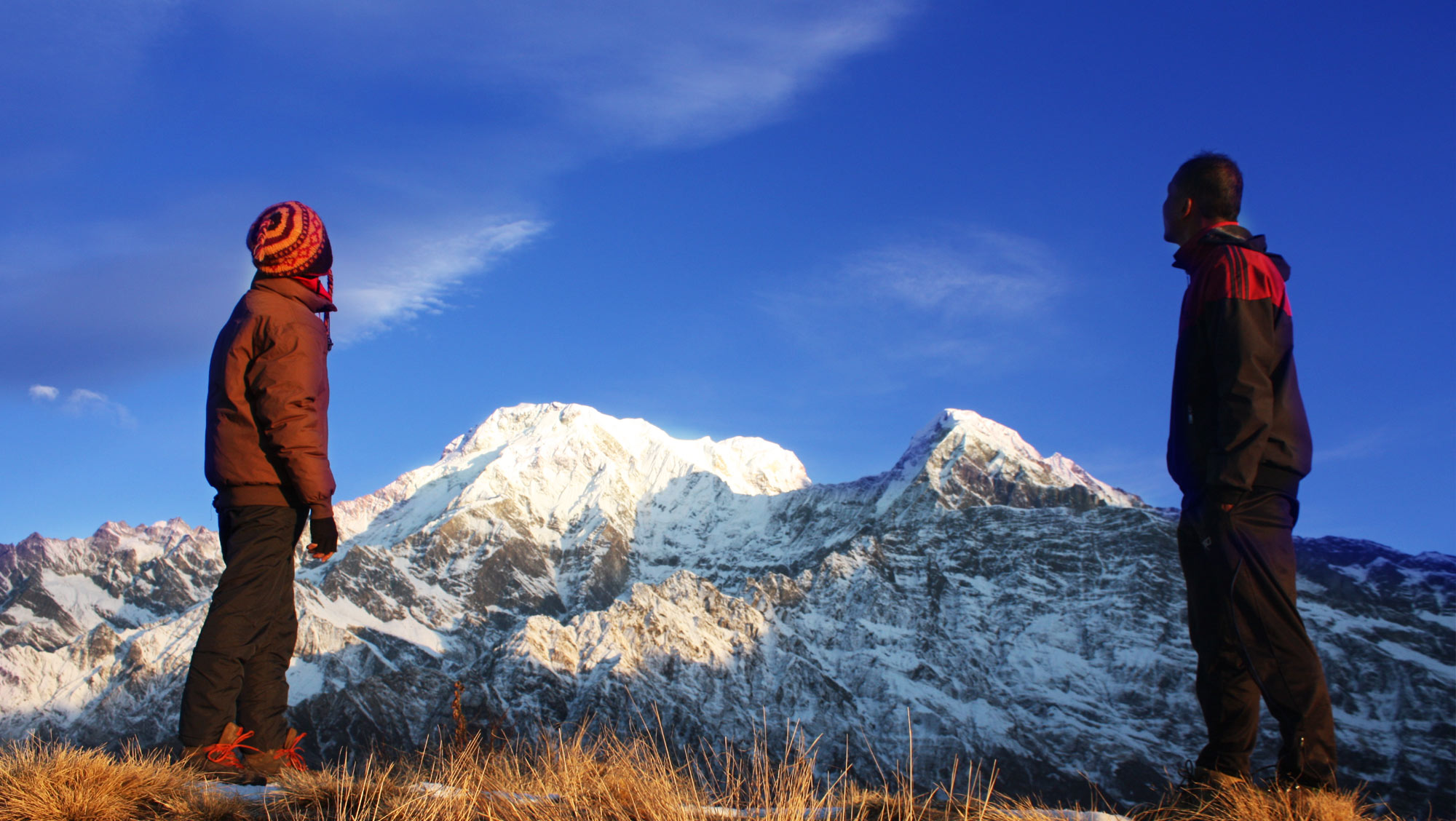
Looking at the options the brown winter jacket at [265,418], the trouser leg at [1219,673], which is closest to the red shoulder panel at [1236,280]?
the trouser leg at [1219,673]

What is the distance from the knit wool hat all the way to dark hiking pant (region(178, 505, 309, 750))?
65.3 inches

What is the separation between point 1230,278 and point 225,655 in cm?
615

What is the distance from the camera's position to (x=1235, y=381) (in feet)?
16.9

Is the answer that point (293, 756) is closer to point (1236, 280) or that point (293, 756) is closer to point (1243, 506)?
point (1243, 506)

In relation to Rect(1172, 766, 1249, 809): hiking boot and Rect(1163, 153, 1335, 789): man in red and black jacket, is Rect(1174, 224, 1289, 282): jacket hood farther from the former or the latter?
Rect(1172, 766, 1249, 809): hiking boot

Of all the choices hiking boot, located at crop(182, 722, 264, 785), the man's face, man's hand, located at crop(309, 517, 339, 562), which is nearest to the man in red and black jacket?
the man's face

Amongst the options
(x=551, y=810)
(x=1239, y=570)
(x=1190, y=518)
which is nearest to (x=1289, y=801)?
(x=1239, y=570)

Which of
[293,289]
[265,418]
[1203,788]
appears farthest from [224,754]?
[1203,788]

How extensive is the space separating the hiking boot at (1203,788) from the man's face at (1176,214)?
308 centimetres

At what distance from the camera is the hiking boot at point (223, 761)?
18.7 ft

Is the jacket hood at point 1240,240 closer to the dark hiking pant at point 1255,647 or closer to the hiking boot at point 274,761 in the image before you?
the dark hiking pant at point 1255,647

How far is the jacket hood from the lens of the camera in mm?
5660

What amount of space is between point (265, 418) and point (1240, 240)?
231 inches

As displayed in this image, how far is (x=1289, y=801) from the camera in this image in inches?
187
